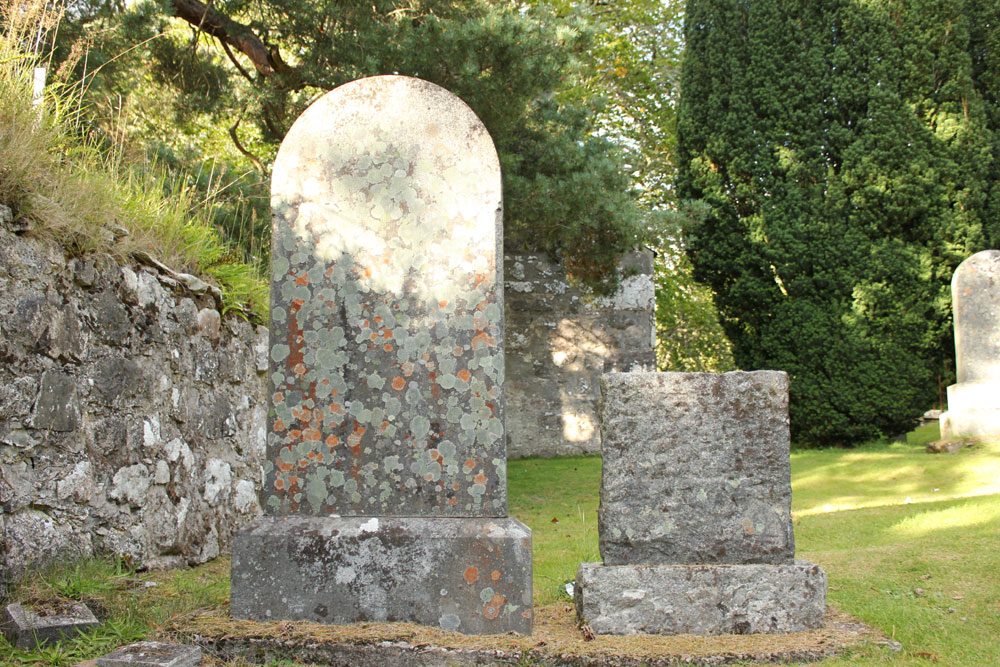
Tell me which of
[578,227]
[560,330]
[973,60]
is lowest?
[560,330]

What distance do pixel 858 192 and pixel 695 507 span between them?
8.80m

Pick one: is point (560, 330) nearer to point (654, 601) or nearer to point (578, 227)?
point (578, 227)

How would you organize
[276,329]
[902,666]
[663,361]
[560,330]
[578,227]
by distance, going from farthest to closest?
1. [663,361]
2. [560,330]
3. [578,227]
4. [276,329]
5. [902,666]

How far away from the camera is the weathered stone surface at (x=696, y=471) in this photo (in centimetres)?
305

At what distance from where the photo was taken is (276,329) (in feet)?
9.94

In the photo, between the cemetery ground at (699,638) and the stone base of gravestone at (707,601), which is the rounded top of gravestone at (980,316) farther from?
the stone base of gravestone at (707,601)

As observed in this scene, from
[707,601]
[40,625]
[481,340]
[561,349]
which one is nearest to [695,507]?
[707,601]

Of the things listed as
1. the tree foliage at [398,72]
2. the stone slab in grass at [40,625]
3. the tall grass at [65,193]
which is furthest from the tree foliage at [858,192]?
the stone slab in grass at [40,625]

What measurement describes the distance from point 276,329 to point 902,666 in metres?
2.59

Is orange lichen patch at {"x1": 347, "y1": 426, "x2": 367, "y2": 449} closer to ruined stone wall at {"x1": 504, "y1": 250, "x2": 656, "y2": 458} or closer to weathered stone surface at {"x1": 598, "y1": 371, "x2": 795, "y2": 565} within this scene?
weathered stone surface at {"x1": 598, "y1": 371, "x2": 795, "y2": 565}

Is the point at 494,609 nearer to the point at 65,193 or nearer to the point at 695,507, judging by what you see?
the point at 695,507

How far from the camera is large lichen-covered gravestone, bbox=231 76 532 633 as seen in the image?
9.29 feet

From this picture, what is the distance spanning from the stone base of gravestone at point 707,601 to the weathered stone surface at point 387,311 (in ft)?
1.99

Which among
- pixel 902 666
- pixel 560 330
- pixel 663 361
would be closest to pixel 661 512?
pixel 902 666
